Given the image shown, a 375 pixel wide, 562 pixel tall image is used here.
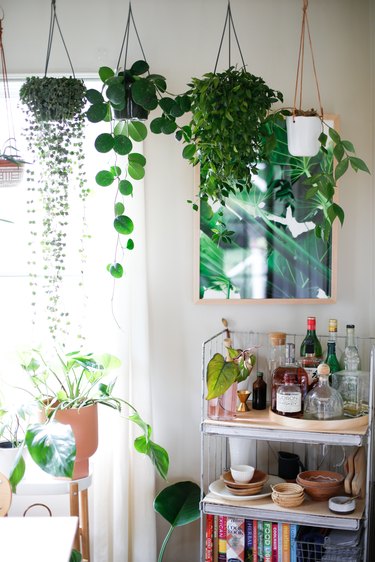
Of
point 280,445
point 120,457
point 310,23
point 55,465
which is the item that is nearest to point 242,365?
point 280,445

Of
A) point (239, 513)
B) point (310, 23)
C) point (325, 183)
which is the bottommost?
point (239, 513)

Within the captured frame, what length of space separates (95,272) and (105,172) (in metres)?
→ 0.44

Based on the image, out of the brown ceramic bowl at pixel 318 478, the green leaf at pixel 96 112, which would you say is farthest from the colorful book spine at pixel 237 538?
the green leaf at pixel 96 112

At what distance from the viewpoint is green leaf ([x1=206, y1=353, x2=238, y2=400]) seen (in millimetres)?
2652

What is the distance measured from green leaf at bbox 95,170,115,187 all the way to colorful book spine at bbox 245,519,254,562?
1367mm

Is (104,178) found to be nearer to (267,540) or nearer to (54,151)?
(54,151)

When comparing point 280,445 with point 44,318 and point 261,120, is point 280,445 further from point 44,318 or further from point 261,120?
point 261,120

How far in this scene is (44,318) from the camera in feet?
10.3

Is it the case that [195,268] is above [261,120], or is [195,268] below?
below

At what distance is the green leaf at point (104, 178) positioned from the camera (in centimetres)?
280

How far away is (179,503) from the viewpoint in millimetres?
3000

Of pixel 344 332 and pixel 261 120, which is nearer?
pixel 261 120

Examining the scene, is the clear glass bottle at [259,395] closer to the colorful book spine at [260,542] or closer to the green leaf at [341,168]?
the colorful book spine at [260,542]

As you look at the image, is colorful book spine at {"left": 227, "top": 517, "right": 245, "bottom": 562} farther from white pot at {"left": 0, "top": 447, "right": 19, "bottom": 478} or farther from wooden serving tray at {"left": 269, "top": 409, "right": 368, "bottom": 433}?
white pot at {"left": 0, "top": 447, "right": 19, "bottom": 478}
